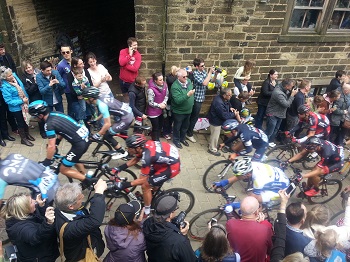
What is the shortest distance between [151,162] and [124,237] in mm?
1453

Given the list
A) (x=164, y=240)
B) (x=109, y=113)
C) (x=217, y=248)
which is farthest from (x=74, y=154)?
(x=217, y=248)

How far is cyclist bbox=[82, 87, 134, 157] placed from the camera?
5332 mm

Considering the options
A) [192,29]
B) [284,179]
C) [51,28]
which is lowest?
[284,179]

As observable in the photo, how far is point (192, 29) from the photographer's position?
6980 mm

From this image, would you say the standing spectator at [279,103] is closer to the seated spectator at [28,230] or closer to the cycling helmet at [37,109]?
the cycling helmet at [37,109]

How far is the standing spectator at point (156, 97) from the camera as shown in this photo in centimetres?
625

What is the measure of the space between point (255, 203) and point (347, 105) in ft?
16.0

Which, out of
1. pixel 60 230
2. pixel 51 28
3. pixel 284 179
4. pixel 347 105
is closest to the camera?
pixel 60 230

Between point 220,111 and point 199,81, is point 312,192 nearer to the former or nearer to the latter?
point 220,111

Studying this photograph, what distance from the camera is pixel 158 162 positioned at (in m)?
4.50

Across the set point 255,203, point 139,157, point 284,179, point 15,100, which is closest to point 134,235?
point 255,203

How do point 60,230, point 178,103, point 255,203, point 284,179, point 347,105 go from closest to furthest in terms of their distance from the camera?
point 60,230, point 255,203, point 284,179, point 178,103, point 347,105

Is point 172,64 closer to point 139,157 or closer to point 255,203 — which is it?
point 139,157

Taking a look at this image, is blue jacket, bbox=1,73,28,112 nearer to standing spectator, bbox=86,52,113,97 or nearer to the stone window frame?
standing spectator, bbox=86,52,113,97
